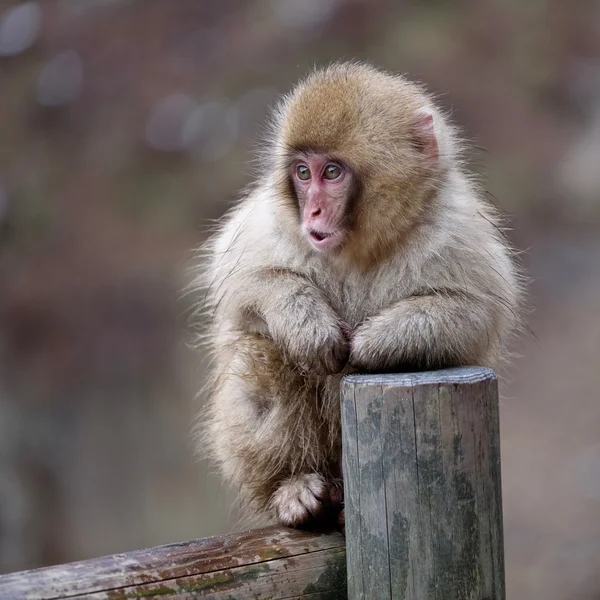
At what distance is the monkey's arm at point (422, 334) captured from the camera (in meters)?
3.55

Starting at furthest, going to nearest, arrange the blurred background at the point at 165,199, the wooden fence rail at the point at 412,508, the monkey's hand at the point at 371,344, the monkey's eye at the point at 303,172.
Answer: the blurred background at the point at 165,199 < the monkey's eye at the point at 303,172 < the monkey's hand at the point at 371,344 < the wooden fence rail at the point at 412,508

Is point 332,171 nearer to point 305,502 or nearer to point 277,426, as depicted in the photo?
point 277,426

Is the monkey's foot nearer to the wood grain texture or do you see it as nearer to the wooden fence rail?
the wood grain texture

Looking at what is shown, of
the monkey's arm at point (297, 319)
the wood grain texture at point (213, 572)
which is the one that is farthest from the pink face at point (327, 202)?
the wood grain texture at point (213, 572)

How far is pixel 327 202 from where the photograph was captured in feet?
12.3

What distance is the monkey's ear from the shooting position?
3.85 m

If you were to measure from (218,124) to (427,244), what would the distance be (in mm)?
6680

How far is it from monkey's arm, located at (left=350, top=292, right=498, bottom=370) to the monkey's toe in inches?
20.1

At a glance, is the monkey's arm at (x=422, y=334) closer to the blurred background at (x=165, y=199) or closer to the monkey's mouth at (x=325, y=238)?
the monkey's mouth at (x=325, y=238)

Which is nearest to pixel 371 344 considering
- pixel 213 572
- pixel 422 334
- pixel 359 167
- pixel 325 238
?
pixel 422 334

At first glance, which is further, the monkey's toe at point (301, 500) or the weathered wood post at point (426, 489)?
the monkey's toe at point (301, 500)

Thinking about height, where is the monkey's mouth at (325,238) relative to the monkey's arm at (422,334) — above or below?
above

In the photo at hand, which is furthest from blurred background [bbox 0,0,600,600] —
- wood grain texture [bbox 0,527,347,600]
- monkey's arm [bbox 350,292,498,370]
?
wood grain texture [bbox 0,527,347,600]

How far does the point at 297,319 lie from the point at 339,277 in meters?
0.32
